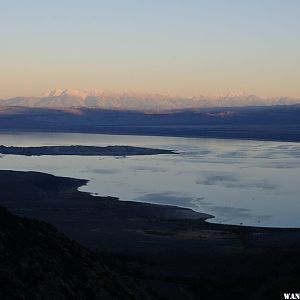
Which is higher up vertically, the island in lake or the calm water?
the island in lake

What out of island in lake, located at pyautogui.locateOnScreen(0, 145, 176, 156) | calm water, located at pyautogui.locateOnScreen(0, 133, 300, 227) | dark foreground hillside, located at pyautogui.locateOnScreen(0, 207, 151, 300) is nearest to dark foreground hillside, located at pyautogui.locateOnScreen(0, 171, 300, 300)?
dark foreground hillside, located at pyautogui.locateOnScreen(0, 207, 151, 300)

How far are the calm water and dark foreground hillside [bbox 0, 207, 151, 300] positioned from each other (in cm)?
1070

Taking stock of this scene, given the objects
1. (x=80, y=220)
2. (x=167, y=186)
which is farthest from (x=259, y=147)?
(x=80, y=220)

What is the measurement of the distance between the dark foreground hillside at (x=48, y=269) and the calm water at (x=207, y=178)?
35.1 feet

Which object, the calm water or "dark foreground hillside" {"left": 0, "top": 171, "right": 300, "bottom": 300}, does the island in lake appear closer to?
the calm water

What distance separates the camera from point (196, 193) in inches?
985

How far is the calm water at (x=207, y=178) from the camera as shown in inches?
846

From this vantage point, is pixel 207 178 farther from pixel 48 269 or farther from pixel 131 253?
pixel 48 269

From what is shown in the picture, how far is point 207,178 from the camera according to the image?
96.1 feet

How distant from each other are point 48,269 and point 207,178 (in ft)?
71.8

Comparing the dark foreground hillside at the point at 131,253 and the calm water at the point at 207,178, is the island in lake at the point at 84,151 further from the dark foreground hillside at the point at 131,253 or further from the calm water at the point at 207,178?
the dark foreground hillside at the point at 131,253

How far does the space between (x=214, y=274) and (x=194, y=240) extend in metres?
3.68

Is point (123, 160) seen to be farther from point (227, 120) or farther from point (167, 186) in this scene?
point (227, 120)

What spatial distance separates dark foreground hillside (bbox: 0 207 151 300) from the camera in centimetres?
722
